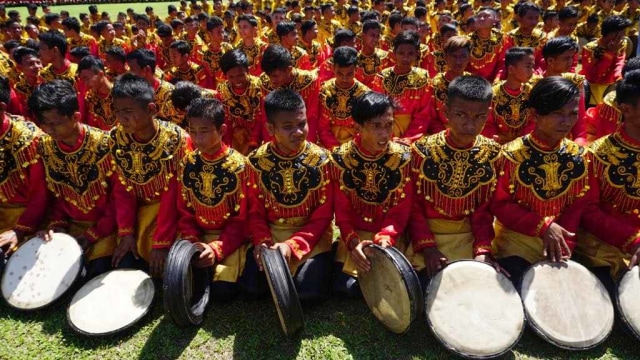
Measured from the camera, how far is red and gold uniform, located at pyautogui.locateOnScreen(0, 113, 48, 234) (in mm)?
3707

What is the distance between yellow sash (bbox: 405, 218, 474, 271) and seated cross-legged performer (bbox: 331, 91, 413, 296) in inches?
9.6

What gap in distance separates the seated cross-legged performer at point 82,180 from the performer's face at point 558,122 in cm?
346

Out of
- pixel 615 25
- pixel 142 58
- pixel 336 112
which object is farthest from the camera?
pixel 615 25

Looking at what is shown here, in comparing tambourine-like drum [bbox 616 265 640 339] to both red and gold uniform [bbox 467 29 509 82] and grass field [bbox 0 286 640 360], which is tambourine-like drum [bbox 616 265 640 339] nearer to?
grass field [bbox 0 286 640 360]

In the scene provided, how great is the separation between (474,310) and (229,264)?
1823 millimetres

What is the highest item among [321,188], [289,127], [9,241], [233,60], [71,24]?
[233,60]

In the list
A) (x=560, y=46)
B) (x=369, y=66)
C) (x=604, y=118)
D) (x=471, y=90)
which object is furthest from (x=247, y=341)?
(x=369, y=66)

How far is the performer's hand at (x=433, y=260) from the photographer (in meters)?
3.13

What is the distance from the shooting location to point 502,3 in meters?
12.4

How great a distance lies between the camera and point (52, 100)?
11.1 ft

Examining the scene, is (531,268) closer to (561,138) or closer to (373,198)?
(561,138)

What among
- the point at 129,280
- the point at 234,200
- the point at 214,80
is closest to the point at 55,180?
the point at 129,280

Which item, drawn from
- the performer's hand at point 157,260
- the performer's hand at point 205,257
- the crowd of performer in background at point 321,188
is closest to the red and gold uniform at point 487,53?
the crowd of performer in background at point 321,188

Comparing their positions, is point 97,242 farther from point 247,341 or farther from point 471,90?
point 471,90
